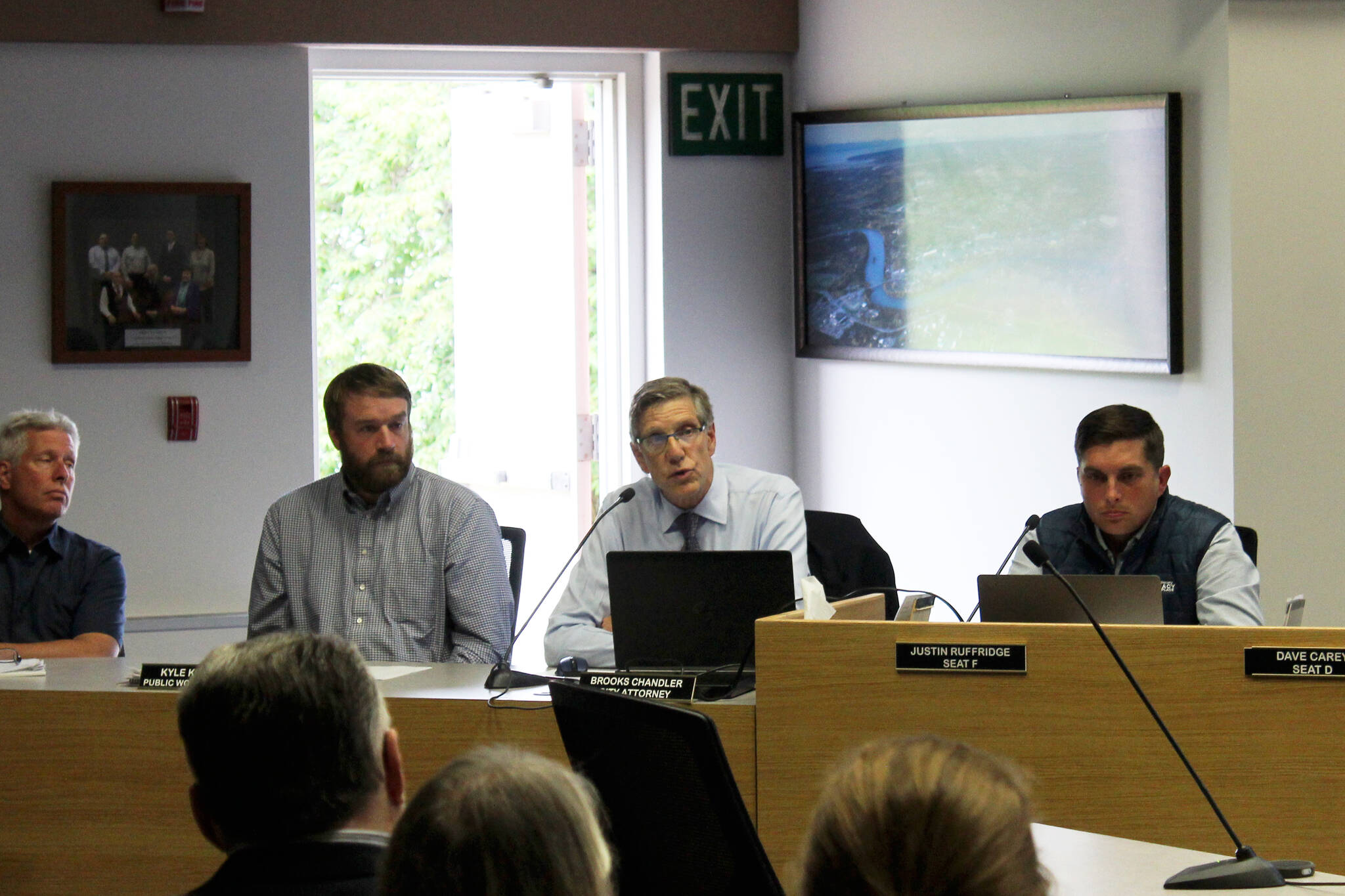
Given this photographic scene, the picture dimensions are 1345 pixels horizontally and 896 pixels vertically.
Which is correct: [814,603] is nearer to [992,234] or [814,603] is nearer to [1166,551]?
[1166,551]

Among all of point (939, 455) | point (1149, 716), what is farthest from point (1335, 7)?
point (1149, 716)

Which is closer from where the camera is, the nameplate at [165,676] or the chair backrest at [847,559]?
the nameplate at [165,676]

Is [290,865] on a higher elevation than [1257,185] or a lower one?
lower

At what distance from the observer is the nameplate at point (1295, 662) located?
80.5 inches

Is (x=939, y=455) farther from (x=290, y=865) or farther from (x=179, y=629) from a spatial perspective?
(x=290, y=865)

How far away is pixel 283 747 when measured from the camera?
4.48ft

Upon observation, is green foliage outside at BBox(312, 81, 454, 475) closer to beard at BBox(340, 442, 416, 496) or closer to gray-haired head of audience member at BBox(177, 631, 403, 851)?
beard at BBox(340, 442, 416, 496)

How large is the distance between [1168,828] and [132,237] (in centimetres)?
344

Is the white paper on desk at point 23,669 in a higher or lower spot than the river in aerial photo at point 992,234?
lower

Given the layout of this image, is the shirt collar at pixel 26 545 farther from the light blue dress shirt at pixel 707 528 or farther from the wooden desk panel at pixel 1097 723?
the wooden desk panel at pixel 1097 723

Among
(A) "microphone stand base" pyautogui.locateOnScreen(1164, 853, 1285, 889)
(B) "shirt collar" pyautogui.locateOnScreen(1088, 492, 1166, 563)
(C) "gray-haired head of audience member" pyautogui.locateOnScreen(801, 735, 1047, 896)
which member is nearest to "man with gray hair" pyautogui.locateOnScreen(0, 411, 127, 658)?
(B) "shirt collar" pyautogui.locateOnScreen(1088, 492, 1166, 563)

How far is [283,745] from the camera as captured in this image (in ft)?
4.48

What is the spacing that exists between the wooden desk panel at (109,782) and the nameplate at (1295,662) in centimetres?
118

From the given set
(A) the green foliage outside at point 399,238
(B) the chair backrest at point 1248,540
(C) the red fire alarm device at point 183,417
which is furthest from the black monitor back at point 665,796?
(A) the green foliage outside at point 399,238
